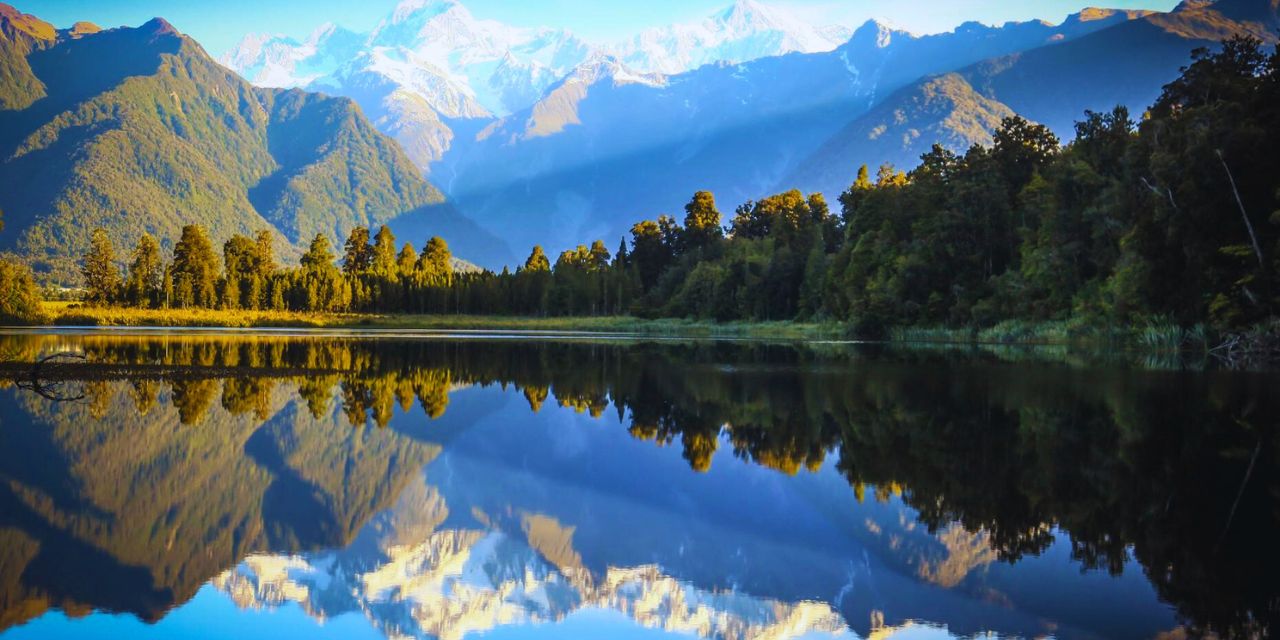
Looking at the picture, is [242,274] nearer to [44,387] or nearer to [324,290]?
[324,290]

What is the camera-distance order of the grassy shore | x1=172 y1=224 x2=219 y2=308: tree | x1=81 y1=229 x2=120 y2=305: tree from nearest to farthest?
1. the grassy shore
2. x1=81 y1=229 x2=120 y2=305: tree
3. x1=172 y1=224 x2=219 y2=308: tree

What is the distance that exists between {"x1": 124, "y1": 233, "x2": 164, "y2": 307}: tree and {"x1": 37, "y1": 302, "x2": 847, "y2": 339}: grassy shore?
4.95 m

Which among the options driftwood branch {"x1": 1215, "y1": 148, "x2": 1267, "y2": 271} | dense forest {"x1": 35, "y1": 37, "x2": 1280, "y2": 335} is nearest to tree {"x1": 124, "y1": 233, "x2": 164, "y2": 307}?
dense forest {"x1": 35, "y1": 37, "x2": 1280, "y2": 335}

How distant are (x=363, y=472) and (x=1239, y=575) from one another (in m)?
11.2

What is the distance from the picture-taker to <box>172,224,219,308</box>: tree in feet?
383

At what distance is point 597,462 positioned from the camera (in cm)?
1675

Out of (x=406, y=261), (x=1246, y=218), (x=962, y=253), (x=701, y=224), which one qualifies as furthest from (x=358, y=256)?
(x=1246, y=218)

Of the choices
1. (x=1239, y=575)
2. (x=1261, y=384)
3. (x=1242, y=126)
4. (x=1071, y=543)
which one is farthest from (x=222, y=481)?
(x=1242, y=126)

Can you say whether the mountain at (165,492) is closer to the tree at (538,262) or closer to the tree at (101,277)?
the tree at (101,277)

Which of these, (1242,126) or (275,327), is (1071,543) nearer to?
(1242,126)

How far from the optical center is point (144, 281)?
11575 centimetres

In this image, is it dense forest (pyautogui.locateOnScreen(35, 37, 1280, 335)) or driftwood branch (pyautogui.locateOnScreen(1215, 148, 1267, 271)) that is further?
dense forest (pyautogui.locateOnScreen(35, 37, 1280, 335))

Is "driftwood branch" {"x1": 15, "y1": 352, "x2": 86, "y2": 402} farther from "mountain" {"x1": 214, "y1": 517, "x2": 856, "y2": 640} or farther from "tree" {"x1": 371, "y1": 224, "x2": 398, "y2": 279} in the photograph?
"tree" {"x1": 371, "y1": 224, "x2": 398, "y2": 279}

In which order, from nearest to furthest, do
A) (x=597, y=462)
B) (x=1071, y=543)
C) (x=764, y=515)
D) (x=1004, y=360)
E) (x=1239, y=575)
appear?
1. (x=1239, y=575)
2. (x=1071, y=543)
3. (x=764, y=515)
4. (x=597, y=462)
5. (x=1004, y=360)
